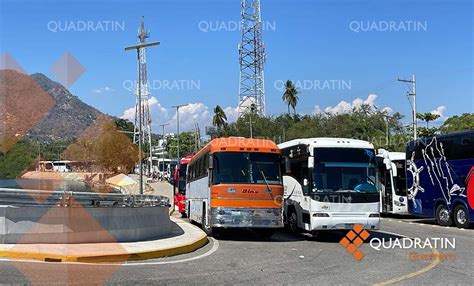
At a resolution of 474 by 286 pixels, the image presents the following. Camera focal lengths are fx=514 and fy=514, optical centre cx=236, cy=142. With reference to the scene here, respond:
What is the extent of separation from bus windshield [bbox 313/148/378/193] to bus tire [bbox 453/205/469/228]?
23.1 ft

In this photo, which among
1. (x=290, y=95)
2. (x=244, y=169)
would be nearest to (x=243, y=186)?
(x=244, y=169)

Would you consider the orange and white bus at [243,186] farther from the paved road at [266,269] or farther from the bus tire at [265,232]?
the paved road at [266,269]

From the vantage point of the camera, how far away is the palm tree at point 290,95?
90750 mm

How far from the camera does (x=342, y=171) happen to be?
54.0 ft

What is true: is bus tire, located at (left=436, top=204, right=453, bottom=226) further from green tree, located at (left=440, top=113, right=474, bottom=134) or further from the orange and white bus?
green tree, located at (left=440, top=113, right=474, bottom=134)

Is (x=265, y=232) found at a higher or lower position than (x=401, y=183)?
lower

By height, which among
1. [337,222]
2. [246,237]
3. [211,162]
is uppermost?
[211,162]

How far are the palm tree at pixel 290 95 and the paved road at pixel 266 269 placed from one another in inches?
3020

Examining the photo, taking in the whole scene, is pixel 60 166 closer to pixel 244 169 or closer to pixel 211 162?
pixel 211 162

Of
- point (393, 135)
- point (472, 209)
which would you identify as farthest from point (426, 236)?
point (393, 135)

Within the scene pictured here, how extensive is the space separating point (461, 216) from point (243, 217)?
34.7 ft

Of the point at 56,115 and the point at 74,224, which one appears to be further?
the point at 56,115

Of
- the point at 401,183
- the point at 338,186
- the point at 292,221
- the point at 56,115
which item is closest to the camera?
the point at 338,186

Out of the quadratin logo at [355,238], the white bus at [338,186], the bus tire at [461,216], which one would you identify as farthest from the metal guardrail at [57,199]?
the bus tire at [461,216]
